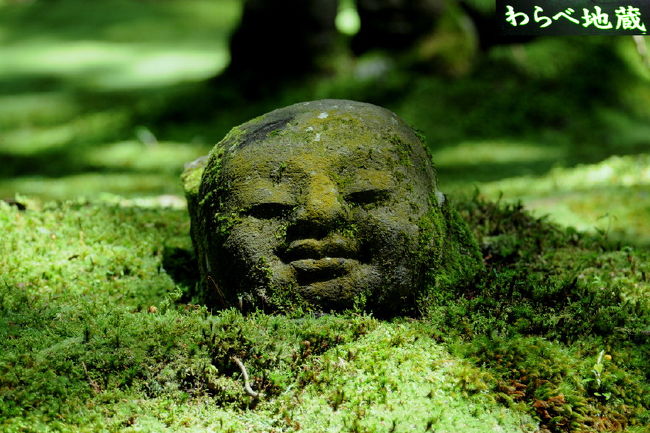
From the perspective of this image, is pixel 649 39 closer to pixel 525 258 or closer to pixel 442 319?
pixel 525 258

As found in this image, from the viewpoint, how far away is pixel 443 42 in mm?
13656

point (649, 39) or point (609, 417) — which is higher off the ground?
point (649, 39)

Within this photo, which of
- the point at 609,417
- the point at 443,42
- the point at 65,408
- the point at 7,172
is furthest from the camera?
the point at 443,42

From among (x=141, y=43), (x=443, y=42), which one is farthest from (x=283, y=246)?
(x=141, y=43)

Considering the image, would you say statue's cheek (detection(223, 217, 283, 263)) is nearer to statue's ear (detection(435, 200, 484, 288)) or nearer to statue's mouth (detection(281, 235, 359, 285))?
statue's mouth (detection(281, 235, 359, 285))

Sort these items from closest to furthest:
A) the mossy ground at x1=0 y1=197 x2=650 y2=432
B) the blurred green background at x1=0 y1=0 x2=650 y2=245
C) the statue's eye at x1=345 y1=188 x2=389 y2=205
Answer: the mossy ground at x1=0 y1=197 x2=650 y2=432, the statue's eye at x1=345 y1=188 x2=389 y2=205, the blurred green background at x1=0 y1=0 x2=650 y2=245

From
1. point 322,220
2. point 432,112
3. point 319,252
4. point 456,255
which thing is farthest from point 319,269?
point 432,112

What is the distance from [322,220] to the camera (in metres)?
4.53

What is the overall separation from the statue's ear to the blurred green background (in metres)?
4.18

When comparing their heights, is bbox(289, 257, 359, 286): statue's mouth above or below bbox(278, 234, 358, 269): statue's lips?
below

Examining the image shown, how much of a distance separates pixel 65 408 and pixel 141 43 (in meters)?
19.6

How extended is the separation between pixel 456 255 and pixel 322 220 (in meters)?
1.29

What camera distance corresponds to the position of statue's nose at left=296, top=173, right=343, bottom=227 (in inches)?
178

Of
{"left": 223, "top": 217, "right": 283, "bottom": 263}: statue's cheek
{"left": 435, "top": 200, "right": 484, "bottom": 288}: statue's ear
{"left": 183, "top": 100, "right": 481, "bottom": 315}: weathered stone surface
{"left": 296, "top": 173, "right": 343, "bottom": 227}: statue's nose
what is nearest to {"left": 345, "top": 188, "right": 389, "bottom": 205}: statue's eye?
{"left": 183, "top": 100, "right": 481, "bottom": 315}: weathered stone surface
